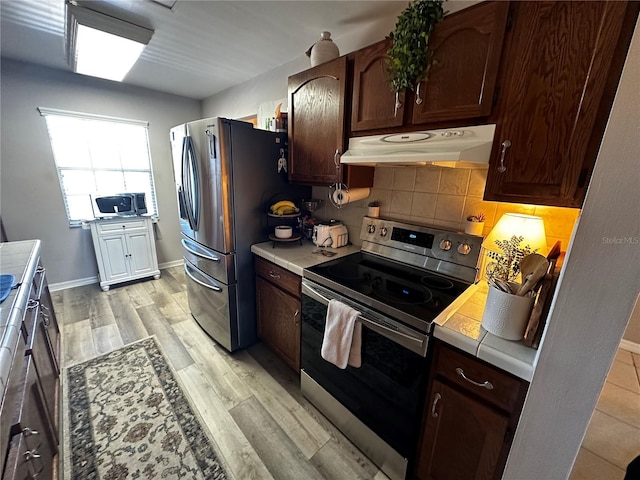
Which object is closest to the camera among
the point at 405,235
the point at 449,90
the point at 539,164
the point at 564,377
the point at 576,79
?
the point at 564,377

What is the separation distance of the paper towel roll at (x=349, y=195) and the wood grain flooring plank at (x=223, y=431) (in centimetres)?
154

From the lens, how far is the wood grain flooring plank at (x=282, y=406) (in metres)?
1.49

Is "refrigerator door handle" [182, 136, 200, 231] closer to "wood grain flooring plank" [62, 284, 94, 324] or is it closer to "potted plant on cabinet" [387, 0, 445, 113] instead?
"potted plant on cabinet" [387, 0, 445, 113]

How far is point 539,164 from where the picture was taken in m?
0.95

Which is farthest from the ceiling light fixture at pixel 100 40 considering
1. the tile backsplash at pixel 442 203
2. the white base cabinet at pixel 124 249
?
the tile backsplash at pixel 442 203

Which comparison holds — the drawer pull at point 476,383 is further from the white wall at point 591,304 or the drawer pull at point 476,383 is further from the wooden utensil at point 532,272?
the wooden utensil at point 532,272

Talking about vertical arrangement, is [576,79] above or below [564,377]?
above

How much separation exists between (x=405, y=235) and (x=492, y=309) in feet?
2.53

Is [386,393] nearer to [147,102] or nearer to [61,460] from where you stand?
[61,460]

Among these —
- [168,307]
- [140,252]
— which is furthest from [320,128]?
[140,252]

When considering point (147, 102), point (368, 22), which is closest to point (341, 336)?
point (368, 22)

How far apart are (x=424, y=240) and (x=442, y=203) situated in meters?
0.24

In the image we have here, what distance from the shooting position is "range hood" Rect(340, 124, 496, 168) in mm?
1057

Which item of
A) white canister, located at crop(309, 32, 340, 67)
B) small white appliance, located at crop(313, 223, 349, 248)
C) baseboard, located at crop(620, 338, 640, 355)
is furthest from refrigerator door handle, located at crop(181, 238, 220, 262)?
baseboard, located at crop(620, 338, 640, 355)
